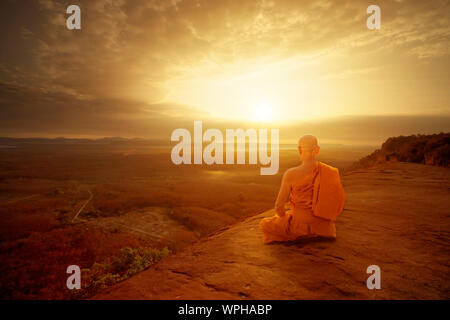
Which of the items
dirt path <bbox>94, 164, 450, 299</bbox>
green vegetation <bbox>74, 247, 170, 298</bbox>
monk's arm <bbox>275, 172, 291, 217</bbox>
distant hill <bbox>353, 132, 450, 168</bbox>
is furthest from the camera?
distant hill <bbox>353, 132, 450, 168</bbox>

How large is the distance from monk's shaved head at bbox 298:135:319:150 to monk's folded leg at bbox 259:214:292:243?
3.97 feet

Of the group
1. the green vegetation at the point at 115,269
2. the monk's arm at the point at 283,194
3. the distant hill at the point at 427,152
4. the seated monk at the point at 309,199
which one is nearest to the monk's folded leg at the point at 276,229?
the seated monk at the point at 309,199

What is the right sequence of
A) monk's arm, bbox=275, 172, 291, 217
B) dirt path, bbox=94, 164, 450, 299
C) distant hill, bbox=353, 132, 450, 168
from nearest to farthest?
dirt path, bbox=94, 164, 450, 299 → monk's arm, bbox=275, 172, 291, 217 → distant hill, bbox=353, 132, 450, 168

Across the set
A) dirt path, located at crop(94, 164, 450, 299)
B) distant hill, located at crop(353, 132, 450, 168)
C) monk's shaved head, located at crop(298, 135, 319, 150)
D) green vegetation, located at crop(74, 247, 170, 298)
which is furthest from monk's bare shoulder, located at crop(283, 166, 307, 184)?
distant hill, located at crop(353, 132, 450, 168)

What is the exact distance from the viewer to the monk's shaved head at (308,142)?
3.10m

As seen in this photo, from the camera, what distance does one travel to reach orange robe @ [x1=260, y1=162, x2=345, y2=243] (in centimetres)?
305

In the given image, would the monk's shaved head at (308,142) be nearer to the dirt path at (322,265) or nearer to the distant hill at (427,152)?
the dirt path at (322,265)

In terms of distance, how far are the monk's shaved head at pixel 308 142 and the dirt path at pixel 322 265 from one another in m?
1.61

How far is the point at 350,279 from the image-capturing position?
90.7 inches

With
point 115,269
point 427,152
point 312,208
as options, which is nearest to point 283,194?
point 312,208

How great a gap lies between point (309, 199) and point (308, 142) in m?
0.94

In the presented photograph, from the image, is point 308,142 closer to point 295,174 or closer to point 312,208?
point 295,174

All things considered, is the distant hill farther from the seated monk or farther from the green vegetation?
the green vegetation

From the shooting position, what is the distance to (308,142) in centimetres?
309
